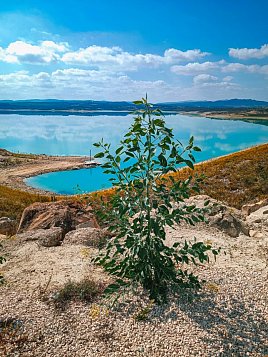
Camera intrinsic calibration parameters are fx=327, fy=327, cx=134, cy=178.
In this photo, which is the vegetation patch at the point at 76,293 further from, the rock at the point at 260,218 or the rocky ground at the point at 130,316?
the rock at the point at 260,218

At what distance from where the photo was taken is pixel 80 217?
11312 mm

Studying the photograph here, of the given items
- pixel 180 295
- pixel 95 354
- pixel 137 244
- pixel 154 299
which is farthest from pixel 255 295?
pixel 95 354

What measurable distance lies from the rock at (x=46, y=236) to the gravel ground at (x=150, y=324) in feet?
6.93

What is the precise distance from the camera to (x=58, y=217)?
10930 millimetres

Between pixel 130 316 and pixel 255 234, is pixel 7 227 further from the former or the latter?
pixel 255 234

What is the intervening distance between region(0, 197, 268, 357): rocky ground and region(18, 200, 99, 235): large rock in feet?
7.65

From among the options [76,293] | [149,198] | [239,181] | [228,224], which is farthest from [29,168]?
[149,198]

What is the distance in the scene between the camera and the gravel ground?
503cm

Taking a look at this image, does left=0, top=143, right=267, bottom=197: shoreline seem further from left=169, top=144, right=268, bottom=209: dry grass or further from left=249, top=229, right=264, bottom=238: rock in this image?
left=249, top=229, right=264, bottom=238: rock

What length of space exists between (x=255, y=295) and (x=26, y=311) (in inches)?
171

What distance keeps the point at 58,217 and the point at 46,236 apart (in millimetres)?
1465

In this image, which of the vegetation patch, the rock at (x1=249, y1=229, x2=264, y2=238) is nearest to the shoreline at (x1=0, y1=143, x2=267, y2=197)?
→ the rock at (x1=249, y1=229, x2=264, y2=238)

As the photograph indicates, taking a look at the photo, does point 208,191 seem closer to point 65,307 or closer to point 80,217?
point 80,217

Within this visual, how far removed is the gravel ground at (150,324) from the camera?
5031mm
